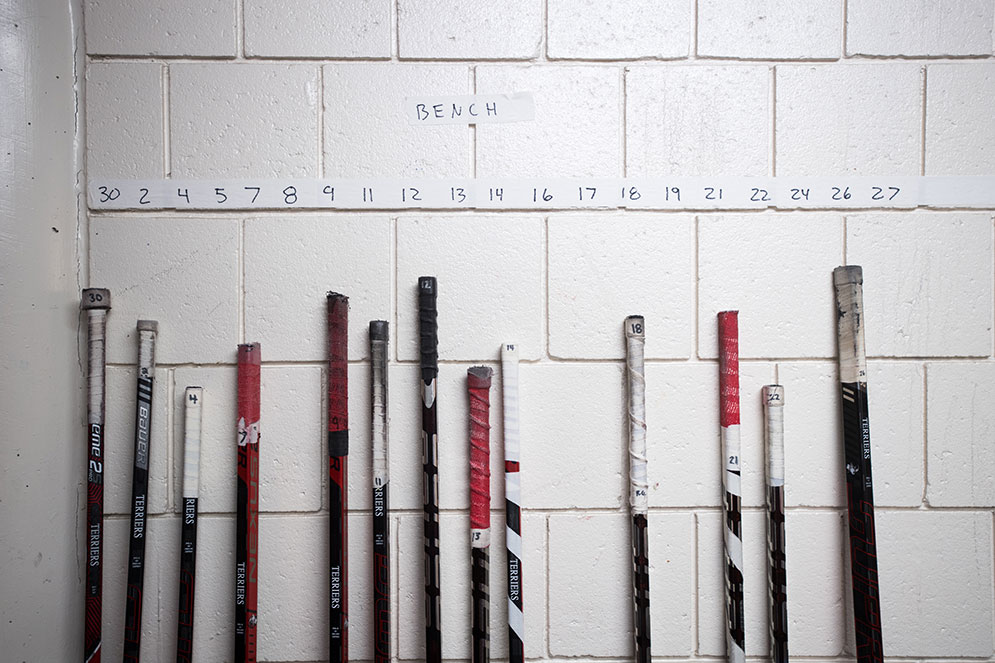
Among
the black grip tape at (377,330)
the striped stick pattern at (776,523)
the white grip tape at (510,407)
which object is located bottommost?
the striped stick pattern at (776,523)

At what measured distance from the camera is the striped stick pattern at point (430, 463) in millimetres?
970

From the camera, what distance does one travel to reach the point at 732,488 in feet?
3.23

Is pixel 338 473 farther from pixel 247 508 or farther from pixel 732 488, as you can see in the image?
pixel 732 488

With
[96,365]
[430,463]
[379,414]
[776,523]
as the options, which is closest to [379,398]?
[379,414]

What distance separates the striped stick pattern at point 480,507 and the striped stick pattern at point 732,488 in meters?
0.42

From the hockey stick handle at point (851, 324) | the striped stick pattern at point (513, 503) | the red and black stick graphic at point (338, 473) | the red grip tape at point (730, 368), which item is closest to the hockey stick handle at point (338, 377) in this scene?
the red and black stick graphic at point (338, 473)

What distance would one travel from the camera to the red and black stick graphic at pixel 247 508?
95 centimetres

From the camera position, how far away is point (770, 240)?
103cm

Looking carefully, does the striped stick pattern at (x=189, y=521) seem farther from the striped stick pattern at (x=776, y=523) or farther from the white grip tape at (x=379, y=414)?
the striped stick pattern at (x=776, y=523)

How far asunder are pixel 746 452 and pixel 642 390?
0.24 m

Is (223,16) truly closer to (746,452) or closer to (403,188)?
(403,188)

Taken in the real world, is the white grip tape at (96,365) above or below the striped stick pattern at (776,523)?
above

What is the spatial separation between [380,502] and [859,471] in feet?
2.75

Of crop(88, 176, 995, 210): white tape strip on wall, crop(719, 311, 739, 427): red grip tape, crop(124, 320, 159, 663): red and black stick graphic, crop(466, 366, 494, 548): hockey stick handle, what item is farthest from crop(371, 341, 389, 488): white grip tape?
crop(719, 311, 739, 427): red grip tape
